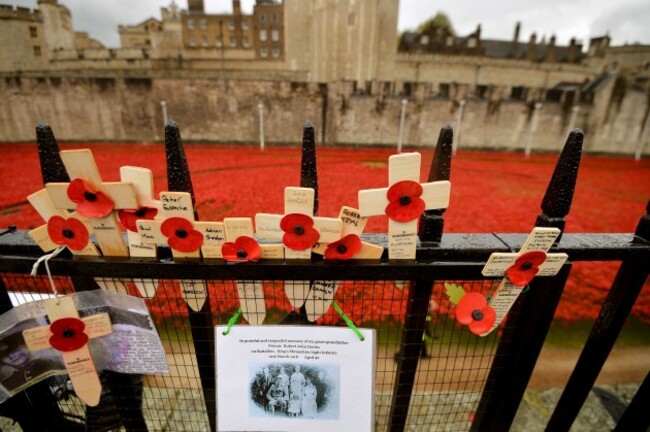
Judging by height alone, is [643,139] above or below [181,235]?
below

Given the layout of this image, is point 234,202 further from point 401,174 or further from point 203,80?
point 203,80

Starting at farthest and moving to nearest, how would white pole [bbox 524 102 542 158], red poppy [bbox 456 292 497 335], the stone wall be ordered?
white pole [bbox 524 102 542 158] → the stone wall → red poppy [bbox 456 292 497 335]

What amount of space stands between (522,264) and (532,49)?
46.2 metres

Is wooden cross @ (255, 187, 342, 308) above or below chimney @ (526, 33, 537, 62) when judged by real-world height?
below

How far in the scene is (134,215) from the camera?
97cm

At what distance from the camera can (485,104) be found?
60.5 feet

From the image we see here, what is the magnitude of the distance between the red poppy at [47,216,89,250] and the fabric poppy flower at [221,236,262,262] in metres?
0.42

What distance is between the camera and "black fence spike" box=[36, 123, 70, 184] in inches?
36.2

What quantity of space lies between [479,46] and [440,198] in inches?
1662

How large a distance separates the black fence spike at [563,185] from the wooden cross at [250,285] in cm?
85

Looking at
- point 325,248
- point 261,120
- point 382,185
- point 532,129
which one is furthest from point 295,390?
point 532,129

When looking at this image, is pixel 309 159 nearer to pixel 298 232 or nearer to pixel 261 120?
pixel 298 232

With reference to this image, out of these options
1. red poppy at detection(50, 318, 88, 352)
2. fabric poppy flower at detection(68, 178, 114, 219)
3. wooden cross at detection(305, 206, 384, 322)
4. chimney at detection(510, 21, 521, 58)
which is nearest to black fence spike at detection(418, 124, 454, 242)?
wooden cross at detection(305, 206, 384, 322)

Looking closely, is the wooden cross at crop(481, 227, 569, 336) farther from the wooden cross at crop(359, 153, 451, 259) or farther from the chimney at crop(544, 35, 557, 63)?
the chimney at crop(544, 35, 557, 63)
